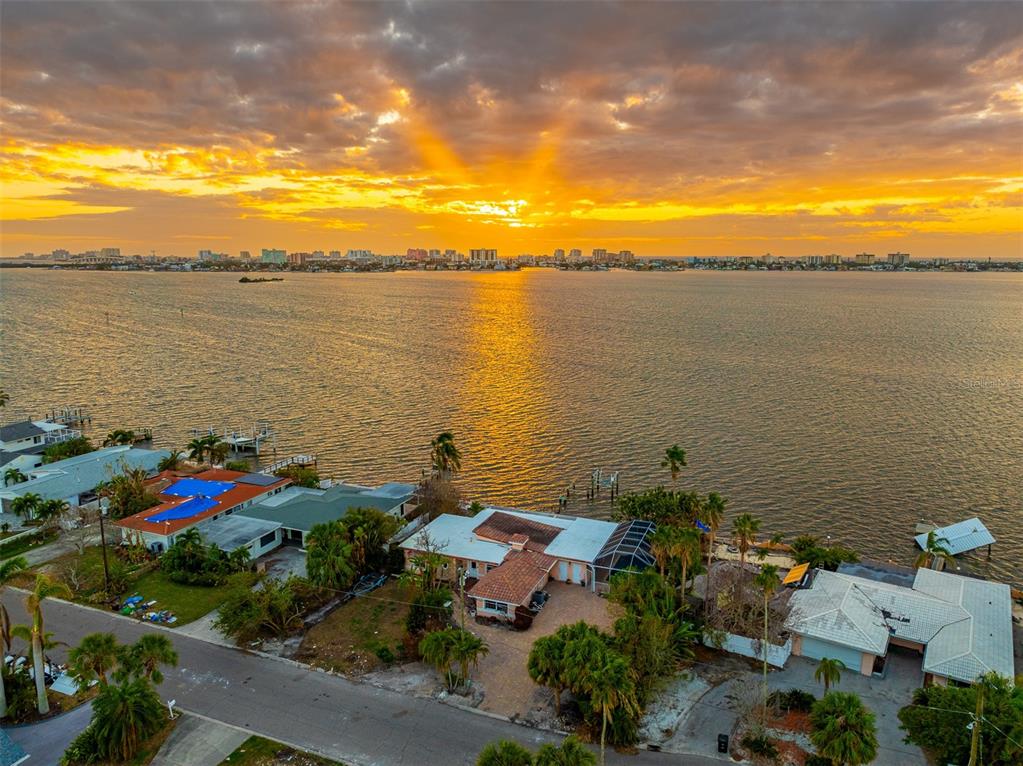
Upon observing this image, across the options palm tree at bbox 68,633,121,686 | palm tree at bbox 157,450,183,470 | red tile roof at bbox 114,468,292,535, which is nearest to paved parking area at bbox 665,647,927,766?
palm tree at bbox 68,633,121,686

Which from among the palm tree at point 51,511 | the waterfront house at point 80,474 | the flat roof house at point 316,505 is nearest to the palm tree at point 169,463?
the waterfront house at point 80,474

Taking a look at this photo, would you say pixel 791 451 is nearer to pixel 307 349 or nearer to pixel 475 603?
pixel 475 603

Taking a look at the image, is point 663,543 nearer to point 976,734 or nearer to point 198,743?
point 976,734

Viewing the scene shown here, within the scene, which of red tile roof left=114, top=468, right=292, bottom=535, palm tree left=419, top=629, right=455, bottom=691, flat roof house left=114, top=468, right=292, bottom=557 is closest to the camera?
palm tree left=419, top=629, right=455, bottom=691

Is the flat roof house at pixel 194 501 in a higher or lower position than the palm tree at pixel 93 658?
lower

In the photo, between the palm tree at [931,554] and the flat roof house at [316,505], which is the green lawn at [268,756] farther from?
the palm tree at [931,554]

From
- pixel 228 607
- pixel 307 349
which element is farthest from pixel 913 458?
pixel 307 349

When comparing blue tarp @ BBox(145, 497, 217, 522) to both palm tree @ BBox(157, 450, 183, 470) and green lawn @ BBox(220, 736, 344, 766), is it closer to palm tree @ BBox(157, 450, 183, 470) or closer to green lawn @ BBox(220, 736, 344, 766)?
palm tree @ BBox(157, 450, 183, 470)
